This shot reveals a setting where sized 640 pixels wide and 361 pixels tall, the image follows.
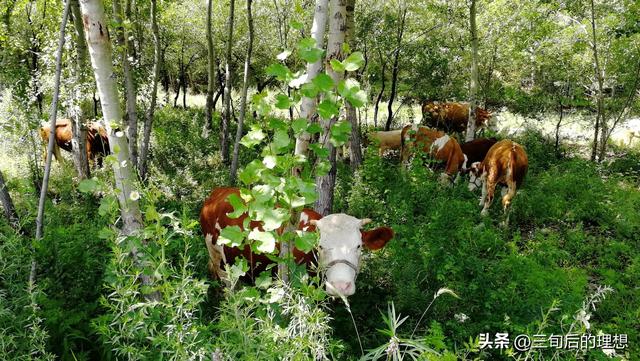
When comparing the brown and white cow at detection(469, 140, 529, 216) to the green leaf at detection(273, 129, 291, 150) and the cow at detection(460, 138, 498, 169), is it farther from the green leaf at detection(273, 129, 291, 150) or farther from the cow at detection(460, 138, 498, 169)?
the green leaf at detection(273, 129, 291, 150)

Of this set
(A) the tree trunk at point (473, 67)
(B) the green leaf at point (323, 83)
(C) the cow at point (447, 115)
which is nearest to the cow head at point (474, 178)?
(A) the tree trunk at point (473, 67)

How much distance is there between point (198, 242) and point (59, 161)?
7097mm

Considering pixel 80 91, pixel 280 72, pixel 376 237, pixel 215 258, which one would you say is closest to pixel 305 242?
pixel 280 72

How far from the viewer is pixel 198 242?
19.5ft

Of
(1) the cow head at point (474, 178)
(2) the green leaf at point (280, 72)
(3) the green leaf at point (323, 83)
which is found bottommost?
(1) the cow head at point (474, 178)

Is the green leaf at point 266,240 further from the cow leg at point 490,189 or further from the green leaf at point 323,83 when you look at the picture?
the cow leg at point 490,189

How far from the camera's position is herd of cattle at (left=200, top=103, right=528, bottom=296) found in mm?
3816

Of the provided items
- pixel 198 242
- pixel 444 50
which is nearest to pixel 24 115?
pixel 198 242

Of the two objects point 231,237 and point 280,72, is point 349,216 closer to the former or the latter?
point 231,237

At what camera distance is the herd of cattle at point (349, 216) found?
3.84 meters

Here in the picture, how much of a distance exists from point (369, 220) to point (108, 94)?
2.60m

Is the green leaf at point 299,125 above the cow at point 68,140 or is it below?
above

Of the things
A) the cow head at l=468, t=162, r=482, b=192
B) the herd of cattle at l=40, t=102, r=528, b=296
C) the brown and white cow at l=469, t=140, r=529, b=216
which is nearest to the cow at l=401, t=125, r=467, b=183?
the herd of cattle at l=40, t=102, r=528, b=296

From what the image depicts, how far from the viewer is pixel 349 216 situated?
13.8ft
